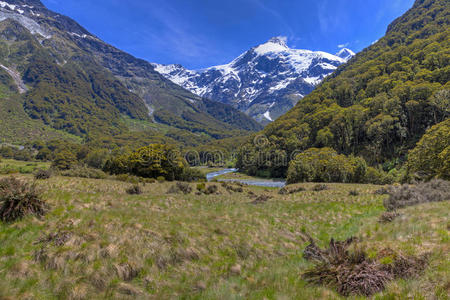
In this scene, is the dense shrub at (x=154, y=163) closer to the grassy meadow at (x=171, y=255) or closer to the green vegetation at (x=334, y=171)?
the green vegetation at (x=334, y=171)

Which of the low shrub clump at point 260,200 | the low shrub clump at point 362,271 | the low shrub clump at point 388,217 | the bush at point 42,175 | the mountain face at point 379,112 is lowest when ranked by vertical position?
the low shrub clump at point 260,200

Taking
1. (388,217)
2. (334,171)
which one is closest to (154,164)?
(334,171)

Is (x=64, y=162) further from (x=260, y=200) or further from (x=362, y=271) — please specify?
(x=362, y=271)

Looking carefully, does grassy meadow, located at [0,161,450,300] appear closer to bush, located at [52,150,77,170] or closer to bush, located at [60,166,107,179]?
bush, located at [60,166,107,179]

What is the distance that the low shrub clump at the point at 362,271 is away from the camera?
18.6 ft

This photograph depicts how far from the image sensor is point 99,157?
5157 inches

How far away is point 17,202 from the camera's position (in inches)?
370

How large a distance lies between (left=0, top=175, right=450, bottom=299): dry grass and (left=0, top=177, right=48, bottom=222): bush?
15.0 inches

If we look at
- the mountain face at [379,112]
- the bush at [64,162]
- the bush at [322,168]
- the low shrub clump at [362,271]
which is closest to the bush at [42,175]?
the low shrub clump at [362,271]

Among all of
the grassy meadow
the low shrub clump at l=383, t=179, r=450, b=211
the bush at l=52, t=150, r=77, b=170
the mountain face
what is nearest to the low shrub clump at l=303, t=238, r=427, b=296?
the grassy meadow

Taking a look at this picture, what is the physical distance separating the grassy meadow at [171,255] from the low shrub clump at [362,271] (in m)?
0.27

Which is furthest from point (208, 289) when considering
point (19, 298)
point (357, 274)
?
point (19, 298)

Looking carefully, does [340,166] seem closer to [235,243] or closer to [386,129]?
[386,129]

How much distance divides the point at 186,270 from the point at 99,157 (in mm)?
142537
